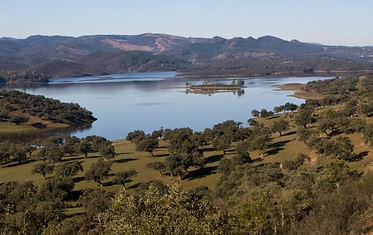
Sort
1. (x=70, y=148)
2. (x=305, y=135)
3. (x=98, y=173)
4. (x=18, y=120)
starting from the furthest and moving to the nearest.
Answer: (x=18, y=120) < (x=70, y=148) < (x=305, y=135) < (x=98, y=173)

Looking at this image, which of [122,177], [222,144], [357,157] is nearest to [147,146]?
[222,144]

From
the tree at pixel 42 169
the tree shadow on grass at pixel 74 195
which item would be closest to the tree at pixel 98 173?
the tree shadow on grass at pixel 74 195

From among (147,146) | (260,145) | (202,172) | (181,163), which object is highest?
(260,145)

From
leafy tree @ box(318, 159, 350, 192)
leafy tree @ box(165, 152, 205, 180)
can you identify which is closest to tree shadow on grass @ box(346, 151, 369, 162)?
leafy tree @ box(318, 159, 350, 192)

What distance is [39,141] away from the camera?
95.4 meters

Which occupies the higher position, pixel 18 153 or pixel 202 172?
pixel 18 153

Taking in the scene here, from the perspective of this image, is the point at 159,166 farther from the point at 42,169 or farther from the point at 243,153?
the point at 42,169

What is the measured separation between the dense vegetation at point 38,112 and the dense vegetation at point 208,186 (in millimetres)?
51929

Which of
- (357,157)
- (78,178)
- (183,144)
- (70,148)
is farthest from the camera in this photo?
(70,148)

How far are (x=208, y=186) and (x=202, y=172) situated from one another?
22.5 feet

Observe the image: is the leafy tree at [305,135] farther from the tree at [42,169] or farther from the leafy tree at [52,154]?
the leafy tree at [52,154]

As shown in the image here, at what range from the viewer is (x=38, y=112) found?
14875 centimetres

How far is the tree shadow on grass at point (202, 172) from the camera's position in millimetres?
63812

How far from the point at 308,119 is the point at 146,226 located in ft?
237
